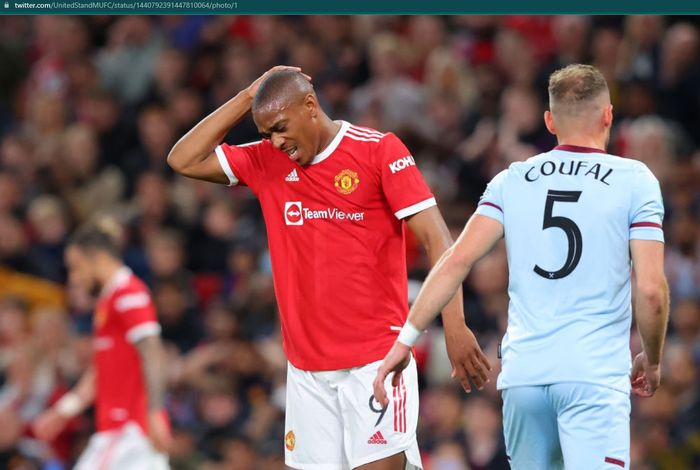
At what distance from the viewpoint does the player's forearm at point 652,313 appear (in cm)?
493

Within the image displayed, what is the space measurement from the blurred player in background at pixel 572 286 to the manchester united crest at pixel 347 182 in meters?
0.84

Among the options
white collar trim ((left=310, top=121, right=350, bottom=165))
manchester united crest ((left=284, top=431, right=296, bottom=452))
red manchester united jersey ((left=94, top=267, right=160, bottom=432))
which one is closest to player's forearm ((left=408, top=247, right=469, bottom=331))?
white collar trim ((left=310, top=121, right=350, bottom=165))

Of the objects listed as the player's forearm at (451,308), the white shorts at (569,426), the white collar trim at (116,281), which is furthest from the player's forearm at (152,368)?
→ the white shorts at (569,426)

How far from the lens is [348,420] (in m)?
5.91

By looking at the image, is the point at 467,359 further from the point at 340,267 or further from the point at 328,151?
the point at 328,151

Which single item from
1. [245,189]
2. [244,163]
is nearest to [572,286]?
[244,163]

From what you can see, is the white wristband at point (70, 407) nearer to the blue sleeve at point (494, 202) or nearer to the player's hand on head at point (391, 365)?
the player's hand on head at point (391, 365)

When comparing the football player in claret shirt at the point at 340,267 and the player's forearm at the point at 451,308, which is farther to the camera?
the football player in claret shirt at the point at 340,267

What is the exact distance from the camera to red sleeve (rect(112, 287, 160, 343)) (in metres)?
8.38

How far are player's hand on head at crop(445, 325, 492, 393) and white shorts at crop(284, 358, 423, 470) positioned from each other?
36 cm

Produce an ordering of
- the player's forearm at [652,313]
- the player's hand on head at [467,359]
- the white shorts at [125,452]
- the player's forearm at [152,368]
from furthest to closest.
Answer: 1. the white shorts at [125,452]
2. the player's forearm at [152,368]
3. the player's hand on head at [467,359]
4. the player's forearm at [652,313]

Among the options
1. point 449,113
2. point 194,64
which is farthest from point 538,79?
point 194,64

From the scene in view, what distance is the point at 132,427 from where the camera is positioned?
28.0ft

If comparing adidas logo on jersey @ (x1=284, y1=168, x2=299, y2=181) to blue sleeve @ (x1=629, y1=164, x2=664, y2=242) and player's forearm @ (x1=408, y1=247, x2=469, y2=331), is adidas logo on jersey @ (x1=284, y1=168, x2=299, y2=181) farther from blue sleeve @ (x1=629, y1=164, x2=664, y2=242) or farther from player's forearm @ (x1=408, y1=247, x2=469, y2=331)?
blue sleeve @ (x1=629, y1=164, x2=664, y2=242)
